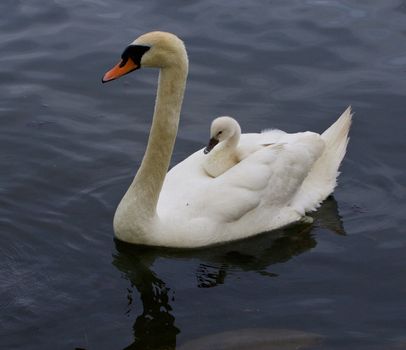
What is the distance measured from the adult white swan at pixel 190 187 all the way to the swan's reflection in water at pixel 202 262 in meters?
0.09

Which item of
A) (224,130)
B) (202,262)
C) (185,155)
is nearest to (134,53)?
(224,130)

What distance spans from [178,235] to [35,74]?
446 centimetres

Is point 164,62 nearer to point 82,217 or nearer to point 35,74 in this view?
point 82,217

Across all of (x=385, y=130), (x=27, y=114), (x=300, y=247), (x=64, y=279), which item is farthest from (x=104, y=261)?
(x=385, y=130)

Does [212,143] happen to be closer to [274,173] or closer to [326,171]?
[274,173]

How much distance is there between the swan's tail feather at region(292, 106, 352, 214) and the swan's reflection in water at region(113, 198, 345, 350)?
168 millimetres

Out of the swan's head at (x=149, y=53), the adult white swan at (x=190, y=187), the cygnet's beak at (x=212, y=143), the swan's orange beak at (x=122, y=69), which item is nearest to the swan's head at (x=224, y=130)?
the cygnet's beak at (x=212, y=143)

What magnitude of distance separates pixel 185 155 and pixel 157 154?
1889 millimetres

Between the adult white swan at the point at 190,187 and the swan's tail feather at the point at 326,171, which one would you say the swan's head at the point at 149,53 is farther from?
the swan's tail feather at the point at 326,171

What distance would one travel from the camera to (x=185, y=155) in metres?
11.5

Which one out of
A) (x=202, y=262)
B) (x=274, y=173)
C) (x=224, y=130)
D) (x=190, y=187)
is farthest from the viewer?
(x=274, y=173)

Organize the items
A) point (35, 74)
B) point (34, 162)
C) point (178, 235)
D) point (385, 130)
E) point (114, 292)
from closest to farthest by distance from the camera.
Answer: point (114, 292)
point (178, 235)
point (34, 162)
point (385, 130)
point (35, 74)

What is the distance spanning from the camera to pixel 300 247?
992 cm

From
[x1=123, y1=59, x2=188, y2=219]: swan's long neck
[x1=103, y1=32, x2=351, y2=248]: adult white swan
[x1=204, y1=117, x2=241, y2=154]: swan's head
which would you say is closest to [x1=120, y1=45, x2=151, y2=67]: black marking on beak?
[x1=103, y1=32, x2=351, y2=248]: adult white swan
